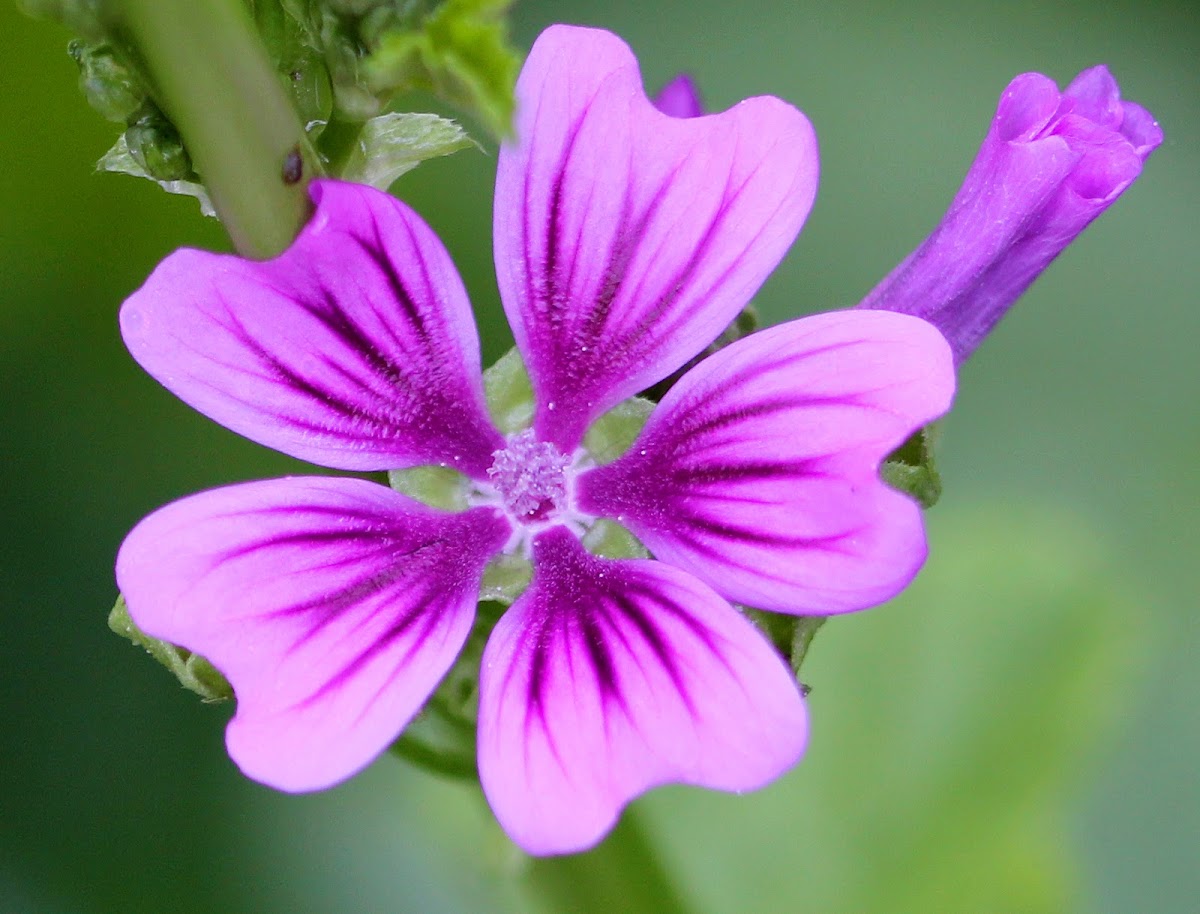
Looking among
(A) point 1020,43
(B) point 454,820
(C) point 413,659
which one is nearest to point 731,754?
(C) point 413,659

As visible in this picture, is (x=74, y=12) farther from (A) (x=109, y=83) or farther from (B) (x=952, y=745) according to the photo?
(B) (x=952, y=745)

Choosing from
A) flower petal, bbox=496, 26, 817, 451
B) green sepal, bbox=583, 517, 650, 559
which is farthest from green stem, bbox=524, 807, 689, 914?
flower petal, bbox=496, 26, 817, 451

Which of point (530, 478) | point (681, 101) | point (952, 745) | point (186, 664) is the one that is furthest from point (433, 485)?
point (952, 745)

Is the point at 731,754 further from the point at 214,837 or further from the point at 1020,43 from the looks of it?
the point at 1020,43

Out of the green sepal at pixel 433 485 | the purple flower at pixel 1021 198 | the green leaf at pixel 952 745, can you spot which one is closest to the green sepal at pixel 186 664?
the green sepal at pixel 433 485

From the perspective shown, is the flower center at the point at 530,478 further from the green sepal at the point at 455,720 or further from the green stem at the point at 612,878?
the green stem at the point at 612,878

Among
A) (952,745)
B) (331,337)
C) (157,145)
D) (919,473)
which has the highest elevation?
(157,145)

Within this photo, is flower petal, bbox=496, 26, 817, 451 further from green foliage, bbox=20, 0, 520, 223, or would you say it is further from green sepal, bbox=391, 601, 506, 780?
green sepal, bbox=391, 601, 506, 780
